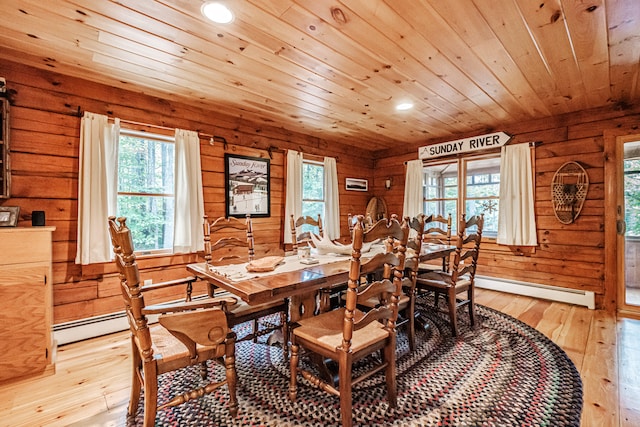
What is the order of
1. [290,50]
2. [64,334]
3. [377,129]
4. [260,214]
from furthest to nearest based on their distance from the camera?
[377,129] → [260,214] → [64,334] → [290,50]

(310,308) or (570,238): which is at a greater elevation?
(570,238)

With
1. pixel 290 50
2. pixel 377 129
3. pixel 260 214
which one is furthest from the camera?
pixel 377 129

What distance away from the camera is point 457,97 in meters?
2.93

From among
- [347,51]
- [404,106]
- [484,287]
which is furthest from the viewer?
[484,287]

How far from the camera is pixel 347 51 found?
2051 millimetres

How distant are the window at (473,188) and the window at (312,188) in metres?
1.72

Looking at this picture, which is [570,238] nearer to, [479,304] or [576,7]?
[479,304]

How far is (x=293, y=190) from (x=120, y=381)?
8.85 feet

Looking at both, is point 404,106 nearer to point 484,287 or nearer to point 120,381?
point 484,287

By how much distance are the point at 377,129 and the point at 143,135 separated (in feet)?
9.40

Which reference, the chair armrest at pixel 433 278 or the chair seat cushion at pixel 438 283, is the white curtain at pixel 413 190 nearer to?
the chair armrest at pixel 433 278

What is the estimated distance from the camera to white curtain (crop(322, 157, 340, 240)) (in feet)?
15.0

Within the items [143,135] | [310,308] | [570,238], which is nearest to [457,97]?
[570,238]

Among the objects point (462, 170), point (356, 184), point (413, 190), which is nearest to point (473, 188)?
point (462, 170)
